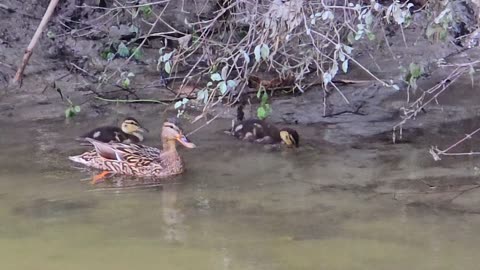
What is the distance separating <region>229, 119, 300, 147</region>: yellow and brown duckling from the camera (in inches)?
280

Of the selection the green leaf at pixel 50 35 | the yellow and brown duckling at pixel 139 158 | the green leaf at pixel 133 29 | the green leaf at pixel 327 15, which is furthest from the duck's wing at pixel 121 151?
the green leaf at pixel 50 35

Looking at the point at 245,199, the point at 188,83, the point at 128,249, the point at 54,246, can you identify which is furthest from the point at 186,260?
the point at 188,83

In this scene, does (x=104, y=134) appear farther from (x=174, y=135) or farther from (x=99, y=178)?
(x=99, y=178)

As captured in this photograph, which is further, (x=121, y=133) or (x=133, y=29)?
(x=133, y=29)

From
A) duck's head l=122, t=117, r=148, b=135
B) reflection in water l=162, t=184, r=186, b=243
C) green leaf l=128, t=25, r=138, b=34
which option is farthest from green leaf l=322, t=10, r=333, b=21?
green leaf l=128, t=25, r=138, b=34

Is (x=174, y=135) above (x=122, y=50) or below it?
below

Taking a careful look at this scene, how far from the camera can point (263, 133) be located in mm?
7258

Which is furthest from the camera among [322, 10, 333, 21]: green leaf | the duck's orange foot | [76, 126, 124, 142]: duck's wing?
[76, 126, 124, 142]: duck's wing

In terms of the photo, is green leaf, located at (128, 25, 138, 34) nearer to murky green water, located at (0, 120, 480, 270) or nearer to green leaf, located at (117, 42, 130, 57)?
green leaf, located at (117, 42, 130, 57)

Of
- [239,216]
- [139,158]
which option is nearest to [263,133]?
[139,158]

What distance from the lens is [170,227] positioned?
5.32m

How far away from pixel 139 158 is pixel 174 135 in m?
0.30

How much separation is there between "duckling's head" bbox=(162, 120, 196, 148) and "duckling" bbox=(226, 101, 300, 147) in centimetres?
61

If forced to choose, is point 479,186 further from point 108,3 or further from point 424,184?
point 108,3
